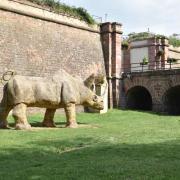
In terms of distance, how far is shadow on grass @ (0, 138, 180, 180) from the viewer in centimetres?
813

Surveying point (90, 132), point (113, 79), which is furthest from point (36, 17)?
point (90, 132)

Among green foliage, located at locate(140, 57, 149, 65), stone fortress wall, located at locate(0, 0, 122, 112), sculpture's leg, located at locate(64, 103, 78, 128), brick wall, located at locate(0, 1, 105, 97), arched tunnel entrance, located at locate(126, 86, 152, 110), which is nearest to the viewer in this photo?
sculpture's leg, located at locate(64, 103, 78, 128)

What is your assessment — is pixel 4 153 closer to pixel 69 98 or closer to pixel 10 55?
pixel 69 98

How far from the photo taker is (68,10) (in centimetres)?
2853

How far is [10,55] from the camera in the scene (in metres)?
23.4

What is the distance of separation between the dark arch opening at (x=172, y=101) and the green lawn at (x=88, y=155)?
13208 millimetres

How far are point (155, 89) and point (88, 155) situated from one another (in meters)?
19.2

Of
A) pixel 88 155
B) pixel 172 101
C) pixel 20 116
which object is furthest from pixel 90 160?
pixel 172 101

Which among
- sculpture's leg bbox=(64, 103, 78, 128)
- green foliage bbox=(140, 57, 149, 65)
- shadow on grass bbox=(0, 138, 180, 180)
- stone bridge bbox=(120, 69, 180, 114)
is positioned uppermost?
green foliage bbox=(140, 57, 149, 65)

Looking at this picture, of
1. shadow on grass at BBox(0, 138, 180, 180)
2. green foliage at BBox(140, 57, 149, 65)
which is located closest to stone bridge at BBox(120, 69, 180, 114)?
green foliage at BBox(140, 57, 149, 65)

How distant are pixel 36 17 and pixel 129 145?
1485 centimetres

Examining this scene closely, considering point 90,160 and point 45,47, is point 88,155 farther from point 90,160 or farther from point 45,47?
point 45,47

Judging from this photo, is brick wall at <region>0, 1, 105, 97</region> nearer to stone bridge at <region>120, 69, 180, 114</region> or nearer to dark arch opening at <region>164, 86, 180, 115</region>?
stone bridge at <region>120, 69, 180, 114</region>

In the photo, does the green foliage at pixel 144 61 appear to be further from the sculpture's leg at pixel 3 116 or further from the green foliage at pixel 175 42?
the sculpture's leg at pixel 3 116
